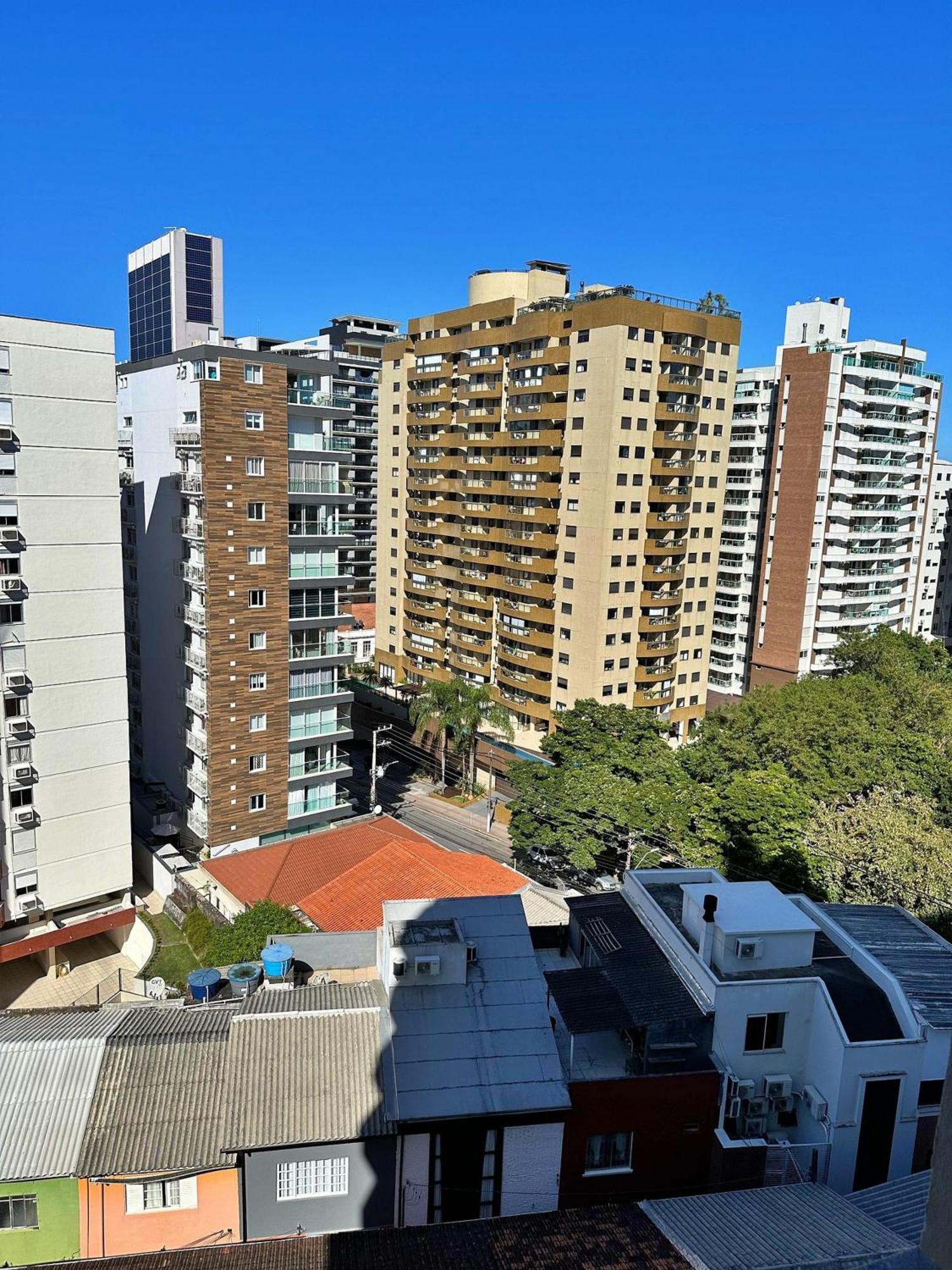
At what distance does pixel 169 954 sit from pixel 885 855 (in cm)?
2825

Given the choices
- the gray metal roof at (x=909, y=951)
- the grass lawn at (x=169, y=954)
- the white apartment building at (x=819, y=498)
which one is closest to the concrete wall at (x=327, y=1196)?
the gray metal roof at (x=909, y=951)

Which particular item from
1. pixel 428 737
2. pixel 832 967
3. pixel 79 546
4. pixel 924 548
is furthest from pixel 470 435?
pixel 832 967


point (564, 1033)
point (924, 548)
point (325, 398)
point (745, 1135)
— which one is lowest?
point (745, 1135)

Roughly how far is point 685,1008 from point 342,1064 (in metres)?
7.28

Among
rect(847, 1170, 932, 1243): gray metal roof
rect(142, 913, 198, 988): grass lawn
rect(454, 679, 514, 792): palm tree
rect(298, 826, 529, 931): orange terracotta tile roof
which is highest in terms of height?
rect(847, 1170, 932, 1243): gray metal roof

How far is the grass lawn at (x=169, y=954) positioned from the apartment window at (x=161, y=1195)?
18870 mm

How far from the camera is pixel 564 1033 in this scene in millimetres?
19406

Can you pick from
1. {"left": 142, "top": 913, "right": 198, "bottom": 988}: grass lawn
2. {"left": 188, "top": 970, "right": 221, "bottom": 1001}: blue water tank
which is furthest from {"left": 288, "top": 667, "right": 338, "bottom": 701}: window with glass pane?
{"left": 188, "top": 970, "right": 221, "bottom": 1001}: blue water tank

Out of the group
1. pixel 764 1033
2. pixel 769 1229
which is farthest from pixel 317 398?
pixel 769 1229

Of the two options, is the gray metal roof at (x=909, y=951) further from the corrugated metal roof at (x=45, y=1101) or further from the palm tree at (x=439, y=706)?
the palm tree at (x=439, y=706)

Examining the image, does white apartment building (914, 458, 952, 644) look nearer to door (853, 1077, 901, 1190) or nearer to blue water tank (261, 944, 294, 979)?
door (853, 1077, 901, 1190)

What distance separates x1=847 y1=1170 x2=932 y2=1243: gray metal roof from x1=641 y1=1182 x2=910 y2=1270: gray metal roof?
17.9 inches

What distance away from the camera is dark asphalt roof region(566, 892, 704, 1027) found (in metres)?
18.8

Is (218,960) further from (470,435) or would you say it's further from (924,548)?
(924,548)
